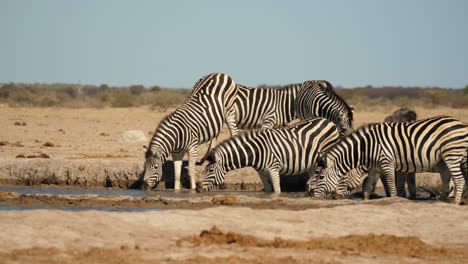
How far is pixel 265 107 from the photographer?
17.5 m

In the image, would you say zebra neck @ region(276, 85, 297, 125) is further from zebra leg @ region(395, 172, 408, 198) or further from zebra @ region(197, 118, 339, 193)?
zebra leg @ region(395, 172, 408, 198)

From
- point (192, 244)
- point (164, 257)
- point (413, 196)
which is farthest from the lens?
point (413, 196)

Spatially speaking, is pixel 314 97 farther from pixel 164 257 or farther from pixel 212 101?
pixel 164 257

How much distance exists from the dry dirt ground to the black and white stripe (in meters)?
3.87

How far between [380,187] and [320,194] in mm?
2388

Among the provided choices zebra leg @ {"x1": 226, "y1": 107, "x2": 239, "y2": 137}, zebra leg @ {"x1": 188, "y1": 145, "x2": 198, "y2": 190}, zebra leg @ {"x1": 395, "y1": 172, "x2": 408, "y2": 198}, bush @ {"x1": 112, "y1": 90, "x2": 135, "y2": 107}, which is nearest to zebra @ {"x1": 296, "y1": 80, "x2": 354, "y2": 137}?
zebra leg @ {"x1": 226, "y1": 107, "x2": 239, "y2": 137}

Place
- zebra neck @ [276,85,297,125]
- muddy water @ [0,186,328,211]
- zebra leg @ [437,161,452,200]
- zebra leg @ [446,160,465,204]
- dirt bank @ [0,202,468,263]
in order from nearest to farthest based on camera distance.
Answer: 1. dirt bank @ [0,202,468,263]
2. muddy water @ [0,186,328,211]
3. zebra leg @ [446,160,465,204]
4. zebra leg @ [437,161,452,200]
5. zebra neck @ [276,85,297,125]

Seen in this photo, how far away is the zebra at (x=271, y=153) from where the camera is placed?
14750 millimetres

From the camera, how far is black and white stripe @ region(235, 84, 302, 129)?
686 inches

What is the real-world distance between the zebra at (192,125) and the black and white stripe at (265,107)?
0.40 metres

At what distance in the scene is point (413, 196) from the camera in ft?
48.3

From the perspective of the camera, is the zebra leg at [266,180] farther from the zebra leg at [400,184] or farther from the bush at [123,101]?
the bush at [123,101]

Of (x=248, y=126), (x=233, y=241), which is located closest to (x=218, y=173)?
(x=248, y=126)

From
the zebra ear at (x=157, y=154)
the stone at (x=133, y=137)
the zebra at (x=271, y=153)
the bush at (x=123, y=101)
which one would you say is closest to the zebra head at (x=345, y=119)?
the zebra at (x=271, y=153)
